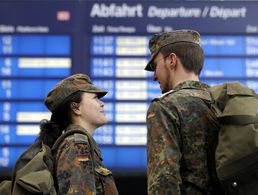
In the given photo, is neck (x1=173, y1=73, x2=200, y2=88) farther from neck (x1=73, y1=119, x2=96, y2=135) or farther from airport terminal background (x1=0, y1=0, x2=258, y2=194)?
airport terminal background (x1=0, y1=0, x2=258, y2=194)

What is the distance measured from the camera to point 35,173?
209 centimetres

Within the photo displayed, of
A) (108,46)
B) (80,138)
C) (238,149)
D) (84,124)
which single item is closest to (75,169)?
(80,138)

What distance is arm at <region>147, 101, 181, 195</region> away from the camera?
1845 mm

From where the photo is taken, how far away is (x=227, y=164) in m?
1.82

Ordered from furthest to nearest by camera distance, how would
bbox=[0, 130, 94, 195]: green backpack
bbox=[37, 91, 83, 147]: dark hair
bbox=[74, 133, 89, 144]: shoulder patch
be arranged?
bbox=[37, 91, 83, 147]: dark hair < bbox=[74, 133, 89, 144]: shoulder patch < bbox=[0, 130, 94, 195]: green backpack

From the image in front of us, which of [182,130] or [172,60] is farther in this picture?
[172,60]

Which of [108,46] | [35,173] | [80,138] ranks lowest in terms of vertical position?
[35,173]

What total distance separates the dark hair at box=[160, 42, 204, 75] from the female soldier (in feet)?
1.62

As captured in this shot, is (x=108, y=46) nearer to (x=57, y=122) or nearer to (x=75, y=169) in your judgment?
(x=57, y=122)

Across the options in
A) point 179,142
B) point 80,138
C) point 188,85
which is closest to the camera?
point 179,142

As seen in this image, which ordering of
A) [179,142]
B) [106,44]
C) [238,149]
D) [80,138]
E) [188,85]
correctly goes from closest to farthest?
[238,149] → [179,142] → [188,85] → [80,138] → [106,44]

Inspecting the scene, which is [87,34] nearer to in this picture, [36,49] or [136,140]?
[36,49]

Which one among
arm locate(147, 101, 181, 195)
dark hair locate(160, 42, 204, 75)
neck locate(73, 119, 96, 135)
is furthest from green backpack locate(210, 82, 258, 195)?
neck locate(73, 119, 96, 135)

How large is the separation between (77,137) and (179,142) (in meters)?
0.46
